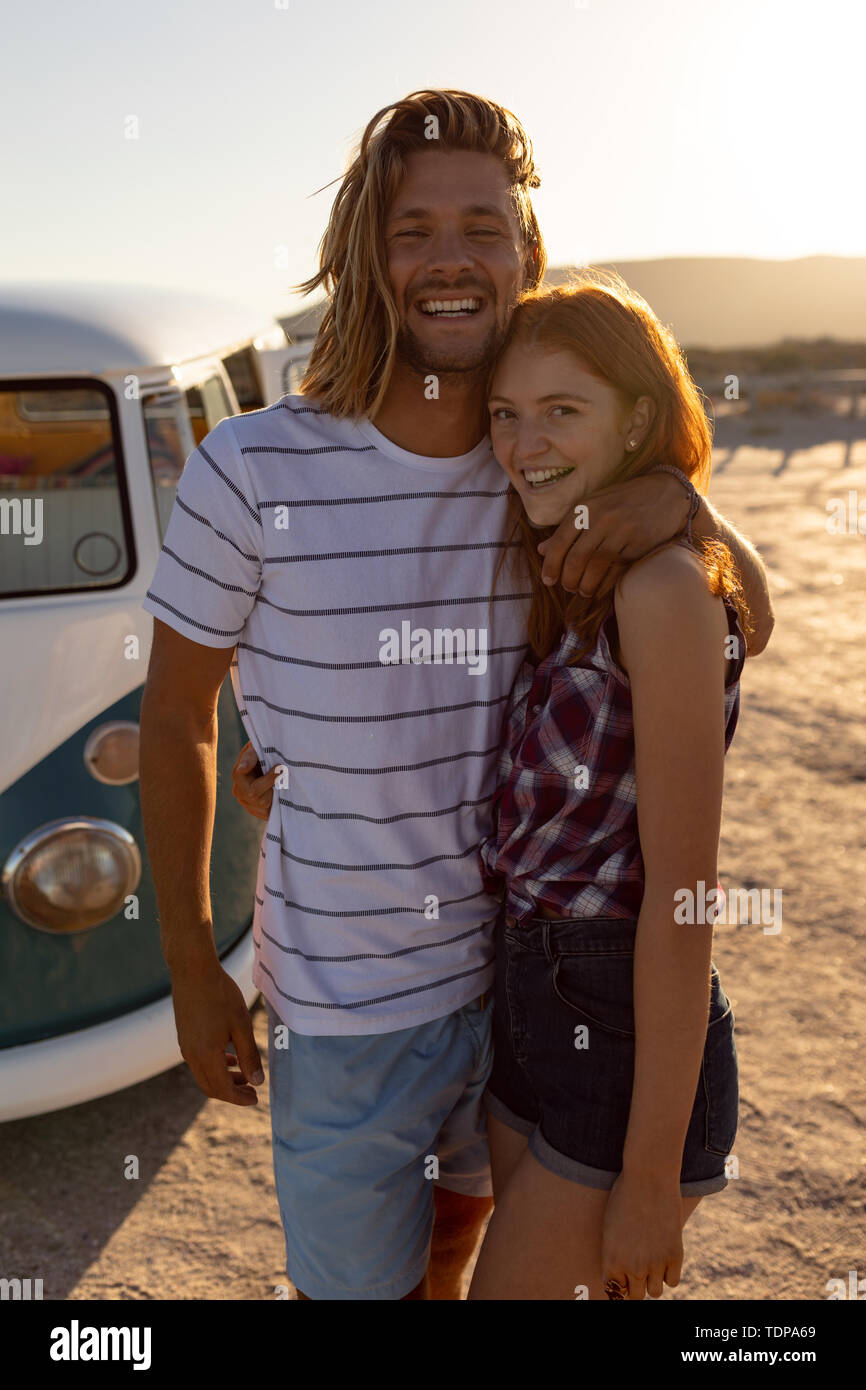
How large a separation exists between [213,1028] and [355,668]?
2.09 ft

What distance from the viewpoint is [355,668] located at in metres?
1.74

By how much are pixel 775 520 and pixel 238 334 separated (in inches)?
353

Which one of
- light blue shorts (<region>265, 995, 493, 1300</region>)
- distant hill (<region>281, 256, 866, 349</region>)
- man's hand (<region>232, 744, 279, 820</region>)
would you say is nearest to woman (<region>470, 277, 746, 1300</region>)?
light blue shorts (<region>265, 995, 493, 1300</region>)

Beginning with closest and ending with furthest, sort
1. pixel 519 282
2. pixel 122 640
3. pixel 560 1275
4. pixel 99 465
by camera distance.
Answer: pixel 560 1275
pixel 519 282
pixel 122 640
pixel 99 465

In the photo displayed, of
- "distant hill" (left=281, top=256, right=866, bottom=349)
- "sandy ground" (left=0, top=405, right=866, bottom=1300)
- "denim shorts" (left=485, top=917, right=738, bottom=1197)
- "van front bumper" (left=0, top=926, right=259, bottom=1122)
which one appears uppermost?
"distant hill" (left=281, top=256, right=866, bottom=349)

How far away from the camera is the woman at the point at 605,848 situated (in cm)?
152

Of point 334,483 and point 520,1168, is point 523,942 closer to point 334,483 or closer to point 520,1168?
point 520,1168

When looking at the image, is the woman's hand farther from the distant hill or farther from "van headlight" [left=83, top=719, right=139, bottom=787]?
the distant hill

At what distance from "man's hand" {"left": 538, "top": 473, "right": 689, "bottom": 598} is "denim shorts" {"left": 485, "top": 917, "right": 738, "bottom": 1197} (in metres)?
0.51

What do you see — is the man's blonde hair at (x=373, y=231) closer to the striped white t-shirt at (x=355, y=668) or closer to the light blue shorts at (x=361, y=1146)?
the striped white t-shirt at (x=355, y=668)

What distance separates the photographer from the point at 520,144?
196cm

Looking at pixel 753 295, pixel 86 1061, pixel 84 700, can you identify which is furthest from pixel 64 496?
pixel 753 295

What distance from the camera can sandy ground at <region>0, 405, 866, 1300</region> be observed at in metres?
2.63

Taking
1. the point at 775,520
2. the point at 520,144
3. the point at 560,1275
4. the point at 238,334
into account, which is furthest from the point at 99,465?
the point at 775,520
